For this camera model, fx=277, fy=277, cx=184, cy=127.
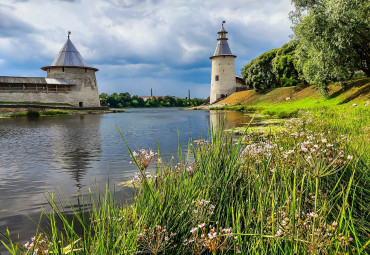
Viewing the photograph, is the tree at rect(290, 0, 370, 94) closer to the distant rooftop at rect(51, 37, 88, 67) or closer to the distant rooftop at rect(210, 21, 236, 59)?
the distant rooftop at rect(210, 21, 236, 59)

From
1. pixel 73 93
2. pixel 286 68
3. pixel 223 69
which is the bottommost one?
pixel 73 93

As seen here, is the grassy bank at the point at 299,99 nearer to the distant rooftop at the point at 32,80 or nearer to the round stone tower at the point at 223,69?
the round stone tower at the point at 223,69

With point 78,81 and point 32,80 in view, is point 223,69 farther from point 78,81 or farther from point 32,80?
point 32,80

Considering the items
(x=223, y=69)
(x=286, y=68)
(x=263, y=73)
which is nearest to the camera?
(x=286, y=68)

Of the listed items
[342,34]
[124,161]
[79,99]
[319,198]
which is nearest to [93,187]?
[124,161]

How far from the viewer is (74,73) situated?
55.5 meters

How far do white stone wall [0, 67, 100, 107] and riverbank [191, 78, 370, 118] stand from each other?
28.6 m

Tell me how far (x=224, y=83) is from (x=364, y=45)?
4185 centimetres

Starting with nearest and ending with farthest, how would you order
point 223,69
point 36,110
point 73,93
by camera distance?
point 36,110 → point 73,93 → point 223,69

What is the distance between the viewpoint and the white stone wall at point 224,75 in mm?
66500

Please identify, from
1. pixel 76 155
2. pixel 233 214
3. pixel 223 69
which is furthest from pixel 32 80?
pixel 233 214

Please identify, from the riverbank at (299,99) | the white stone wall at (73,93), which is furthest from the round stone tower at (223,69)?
the white stone wall at (73,93)

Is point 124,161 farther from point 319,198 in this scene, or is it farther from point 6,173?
Answer: point 319,198

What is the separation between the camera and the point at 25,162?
1011cm
